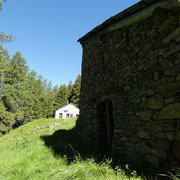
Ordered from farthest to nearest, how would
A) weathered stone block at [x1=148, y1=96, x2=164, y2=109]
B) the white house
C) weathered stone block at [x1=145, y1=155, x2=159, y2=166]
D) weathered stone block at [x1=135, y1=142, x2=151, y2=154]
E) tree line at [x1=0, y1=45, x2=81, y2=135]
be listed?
the white house, tree line at [x1=0, y1=45, x2=81, y2=135], weathered stone block at [x1=135, y1=142, x2=151, y2=154], weathered stone block at [x1=148, y1=96, x2=164, y2=109], weathered stone block at [x1=145, y1=155, x2=159, y2=166]

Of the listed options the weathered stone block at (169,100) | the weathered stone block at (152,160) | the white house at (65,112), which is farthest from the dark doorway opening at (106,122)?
the white house at (65,112)

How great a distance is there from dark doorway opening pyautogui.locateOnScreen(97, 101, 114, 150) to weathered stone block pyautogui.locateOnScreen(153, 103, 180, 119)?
2294 mm

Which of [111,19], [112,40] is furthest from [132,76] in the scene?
[111,19]

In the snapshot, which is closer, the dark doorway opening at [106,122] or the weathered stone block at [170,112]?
the weathered stone block at [170,112]

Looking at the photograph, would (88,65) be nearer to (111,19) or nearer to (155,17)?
(111,19)

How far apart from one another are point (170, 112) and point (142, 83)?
1030mm

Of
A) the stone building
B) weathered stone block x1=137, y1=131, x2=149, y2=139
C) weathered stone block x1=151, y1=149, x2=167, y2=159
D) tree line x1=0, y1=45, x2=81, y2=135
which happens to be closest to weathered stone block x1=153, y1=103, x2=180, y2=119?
the stone building

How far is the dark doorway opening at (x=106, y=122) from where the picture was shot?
5.05m

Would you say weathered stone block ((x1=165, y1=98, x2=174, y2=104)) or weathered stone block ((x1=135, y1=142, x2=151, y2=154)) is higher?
weathered stone block ((x1=165, y1=98, x2=174, y2=104))

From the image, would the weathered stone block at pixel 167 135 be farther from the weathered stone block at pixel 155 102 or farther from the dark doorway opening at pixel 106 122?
the dark doorway opening at pixel 106 122

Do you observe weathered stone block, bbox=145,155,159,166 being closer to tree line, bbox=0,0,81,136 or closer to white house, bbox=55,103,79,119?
tree line, bbox=0,0,81,136

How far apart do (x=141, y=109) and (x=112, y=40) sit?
2906mm

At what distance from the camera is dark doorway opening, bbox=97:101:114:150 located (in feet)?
16.6

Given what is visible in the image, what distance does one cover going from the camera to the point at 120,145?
4016 mm
